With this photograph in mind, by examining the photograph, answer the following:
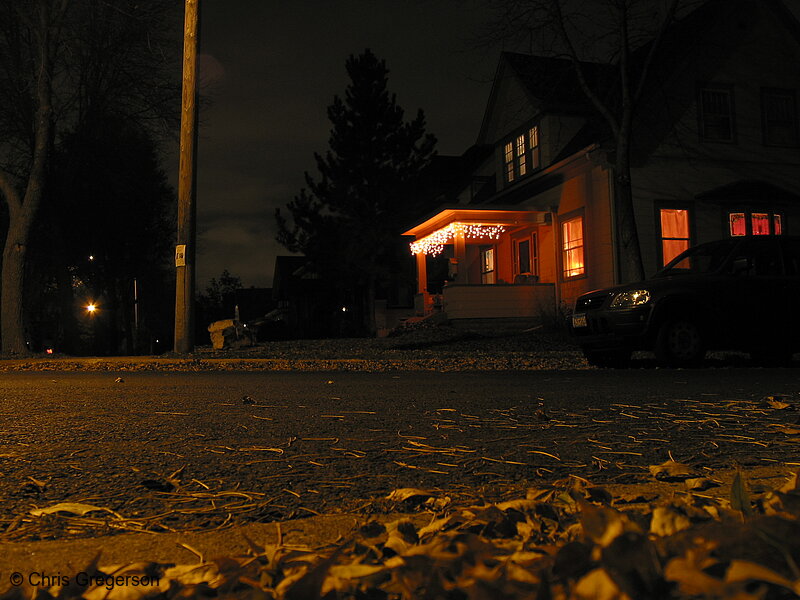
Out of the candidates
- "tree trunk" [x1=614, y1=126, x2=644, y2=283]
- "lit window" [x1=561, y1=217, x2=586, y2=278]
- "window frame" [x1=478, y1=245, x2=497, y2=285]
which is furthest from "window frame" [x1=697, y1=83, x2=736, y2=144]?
"window frame" [x1=478, y1=245, x2=497, y2=285]

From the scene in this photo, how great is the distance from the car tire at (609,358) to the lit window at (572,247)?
9.05m

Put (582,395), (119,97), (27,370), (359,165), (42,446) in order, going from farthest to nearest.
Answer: (359,165) < (119,97) < (27,370) < (582,395) < (42,446)

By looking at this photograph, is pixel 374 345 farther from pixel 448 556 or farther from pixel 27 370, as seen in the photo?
pixel 448 556

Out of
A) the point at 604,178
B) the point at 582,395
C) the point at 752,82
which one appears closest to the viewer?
the point at 582,395

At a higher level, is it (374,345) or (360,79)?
(360,79)

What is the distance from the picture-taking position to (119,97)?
21.5 m

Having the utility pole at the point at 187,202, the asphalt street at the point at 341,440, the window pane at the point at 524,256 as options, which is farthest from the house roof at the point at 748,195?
the utility pole at the point at 187,202

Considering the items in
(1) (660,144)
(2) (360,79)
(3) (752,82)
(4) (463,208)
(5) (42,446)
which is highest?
(2) (360,79)

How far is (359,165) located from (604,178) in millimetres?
15671

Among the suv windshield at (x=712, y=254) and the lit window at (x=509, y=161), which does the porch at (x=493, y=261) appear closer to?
the lit window at (x=509, y=161)

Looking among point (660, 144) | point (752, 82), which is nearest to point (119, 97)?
point (660, 144)

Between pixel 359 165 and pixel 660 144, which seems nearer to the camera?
pixel 660 144

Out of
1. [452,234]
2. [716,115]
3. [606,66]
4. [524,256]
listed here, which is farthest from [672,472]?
[524,256]

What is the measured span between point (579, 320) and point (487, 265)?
15328 mm
